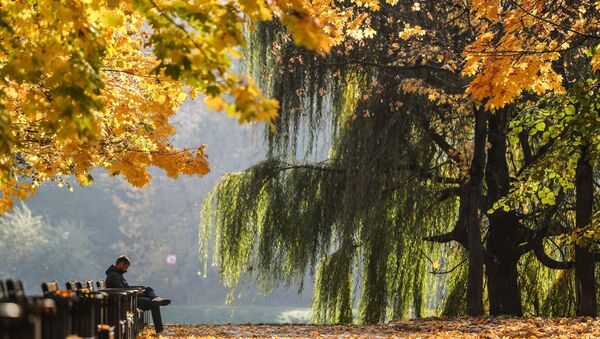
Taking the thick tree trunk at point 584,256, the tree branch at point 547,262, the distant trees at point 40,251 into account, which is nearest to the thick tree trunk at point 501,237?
the tree branch at point 547,262

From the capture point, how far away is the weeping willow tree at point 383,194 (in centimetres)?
1480

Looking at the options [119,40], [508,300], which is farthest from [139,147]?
[508,300]

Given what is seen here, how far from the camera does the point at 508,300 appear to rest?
15602 millimetres

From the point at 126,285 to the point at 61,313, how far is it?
718cm

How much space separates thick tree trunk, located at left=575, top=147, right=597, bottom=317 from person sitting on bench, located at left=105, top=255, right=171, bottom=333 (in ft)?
19.6

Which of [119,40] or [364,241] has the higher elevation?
[119,40]

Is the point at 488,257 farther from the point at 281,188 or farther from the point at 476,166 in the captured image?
the point at 281,188

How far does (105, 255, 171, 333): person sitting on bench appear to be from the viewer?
1224 centimetres

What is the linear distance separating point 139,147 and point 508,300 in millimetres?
7187

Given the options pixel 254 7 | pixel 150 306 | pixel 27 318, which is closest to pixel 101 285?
pixel 150 306

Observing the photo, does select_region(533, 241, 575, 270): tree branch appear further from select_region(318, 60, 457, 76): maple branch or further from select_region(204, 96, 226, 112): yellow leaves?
select_region(204, 96, 226, 112): yellow leaves

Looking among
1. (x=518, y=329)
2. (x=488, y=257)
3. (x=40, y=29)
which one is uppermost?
(x=40, y=29)

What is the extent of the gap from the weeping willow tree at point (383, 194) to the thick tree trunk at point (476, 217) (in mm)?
23

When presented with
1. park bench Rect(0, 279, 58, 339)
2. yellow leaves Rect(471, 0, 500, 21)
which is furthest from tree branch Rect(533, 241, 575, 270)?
park bench Rect(0, 279, 58, 339)
